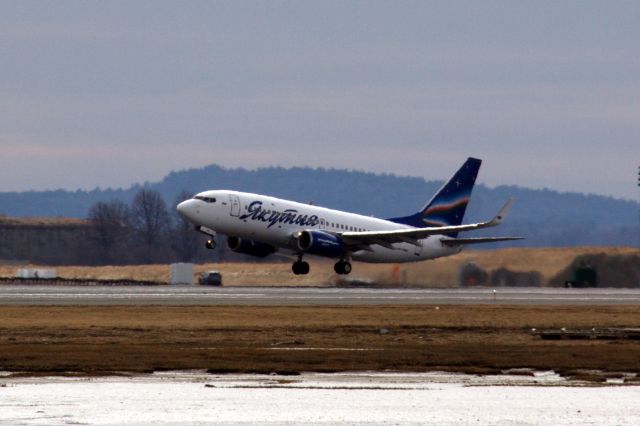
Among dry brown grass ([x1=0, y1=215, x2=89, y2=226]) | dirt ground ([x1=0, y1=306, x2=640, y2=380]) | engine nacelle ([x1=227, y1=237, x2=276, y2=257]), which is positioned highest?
dry brown grass ([x1=0, y1=215, x2=89, y2=226])

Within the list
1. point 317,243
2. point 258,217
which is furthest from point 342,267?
point 258,217

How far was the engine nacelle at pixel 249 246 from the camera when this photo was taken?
307ft

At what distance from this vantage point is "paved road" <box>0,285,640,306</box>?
230ft

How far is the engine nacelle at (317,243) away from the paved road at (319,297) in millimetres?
2618

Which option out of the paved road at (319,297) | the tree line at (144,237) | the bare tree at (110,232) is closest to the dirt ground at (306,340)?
the paved road at (319,297)

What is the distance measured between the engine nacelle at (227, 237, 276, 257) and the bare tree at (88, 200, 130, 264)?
5868 cm

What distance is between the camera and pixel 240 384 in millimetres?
33719

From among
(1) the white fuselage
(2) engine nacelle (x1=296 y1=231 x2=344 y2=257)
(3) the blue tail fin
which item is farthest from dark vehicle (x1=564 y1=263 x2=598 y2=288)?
(2) engine nacelle (x1=296 y1=231 x2=344 y2=257)

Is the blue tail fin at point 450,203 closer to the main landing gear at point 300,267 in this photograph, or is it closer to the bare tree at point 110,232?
the main landing gear at point 300,267

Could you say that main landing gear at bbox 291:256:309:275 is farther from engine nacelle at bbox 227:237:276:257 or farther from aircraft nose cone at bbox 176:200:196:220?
aircraft nose cone at bbox 176:200:196:220

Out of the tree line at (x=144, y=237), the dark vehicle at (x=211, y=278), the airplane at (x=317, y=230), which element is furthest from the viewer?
the tree line at (x=144, y=237)

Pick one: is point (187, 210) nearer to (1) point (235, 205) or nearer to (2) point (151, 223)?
(1) point (235, 205)

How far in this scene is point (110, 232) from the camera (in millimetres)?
167000

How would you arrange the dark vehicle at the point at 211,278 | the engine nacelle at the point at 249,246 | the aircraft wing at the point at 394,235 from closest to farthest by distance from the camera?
the engine nacelle at the point at 249,246, the aircraft wing at the point at 394,235, the dark vehicle at the point at 211,278
